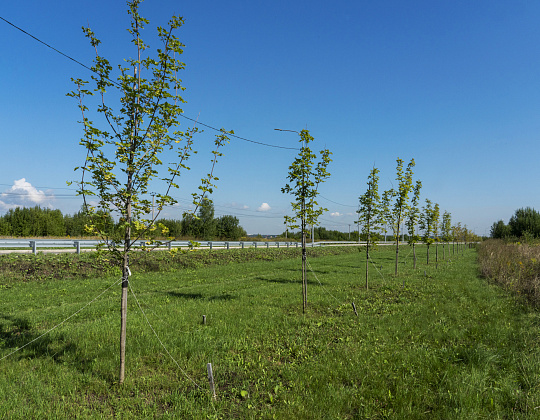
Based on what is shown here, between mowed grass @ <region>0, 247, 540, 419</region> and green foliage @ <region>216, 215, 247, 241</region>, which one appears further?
green foliage @ <region>216, 215, 247, 241</region>

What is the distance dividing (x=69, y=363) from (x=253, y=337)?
378 centimetres

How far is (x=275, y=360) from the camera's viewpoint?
20.2ft

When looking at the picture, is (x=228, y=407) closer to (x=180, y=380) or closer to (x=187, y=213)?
(x=180, y=380)

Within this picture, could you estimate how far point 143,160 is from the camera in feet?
17.5

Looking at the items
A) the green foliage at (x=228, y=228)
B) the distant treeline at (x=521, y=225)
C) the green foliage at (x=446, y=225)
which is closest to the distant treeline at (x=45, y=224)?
the green foliage at (x=228, y=228)

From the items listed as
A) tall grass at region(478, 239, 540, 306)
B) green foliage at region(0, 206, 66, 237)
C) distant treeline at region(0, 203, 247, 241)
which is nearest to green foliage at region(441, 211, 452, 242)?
tall grass at region(478, 239, 540, 306)

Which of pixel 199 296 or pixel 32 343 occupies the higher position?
pixel 32 343

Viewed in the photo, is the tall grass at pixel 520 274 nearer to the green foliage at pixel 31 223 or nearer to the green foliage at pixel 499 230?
the green foliage at pixel 499 230

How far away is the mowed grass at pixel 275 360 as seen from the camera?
15.0ft

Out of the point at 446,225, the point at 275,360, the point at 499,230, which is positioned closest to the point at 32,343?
the point at 275,360

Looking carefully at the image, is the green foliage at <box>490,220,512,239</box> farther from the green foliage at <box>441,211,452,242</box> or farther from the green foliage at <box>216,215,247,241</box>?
the green foliage at <box>216,215,247,241</box>

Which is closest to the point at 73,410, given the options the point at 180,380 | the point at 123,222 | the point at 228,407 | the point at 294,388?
the point at 180,380

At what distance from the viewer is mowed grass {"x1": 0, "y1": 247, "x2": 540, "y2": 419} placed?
15.0 ft

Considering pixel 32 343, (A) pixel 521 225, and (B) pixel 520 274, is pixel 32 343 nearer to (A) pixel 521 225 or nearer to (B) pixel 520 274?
(B) pixel 520 274
